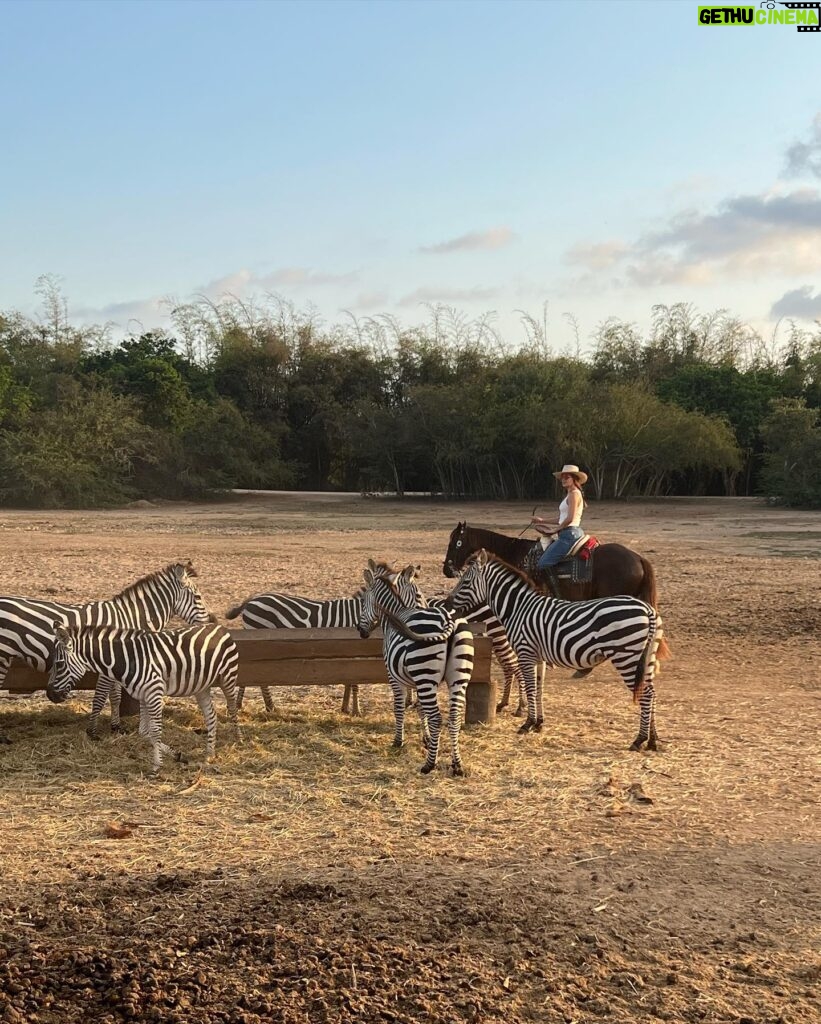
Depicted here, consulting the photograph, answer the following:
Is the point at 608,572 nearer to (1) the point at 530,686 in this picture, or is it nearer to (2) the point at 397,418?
(1) the point at 530,686

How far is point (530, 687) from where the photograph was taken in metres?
8.26

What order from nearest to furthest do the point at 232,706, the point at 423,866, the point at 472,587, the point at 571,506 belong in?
the point at 423,866 → the point at 232,706 → the point at 472,587 → the point at 571,506

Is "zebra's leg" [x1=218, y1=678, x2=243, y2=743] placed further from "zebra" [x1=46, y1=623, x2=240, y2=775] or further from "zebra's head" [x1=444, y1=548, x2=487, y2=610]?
"zebra's head" [x1=444, y1=548, x2=487, y2=610]

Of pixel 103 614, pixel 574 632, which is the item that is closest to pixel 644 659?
pixel 574 632

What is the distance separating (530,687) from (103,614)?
142 inches

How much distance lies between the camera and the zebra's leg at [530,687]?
822cm

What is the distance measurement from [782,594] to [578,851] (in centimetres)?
1104

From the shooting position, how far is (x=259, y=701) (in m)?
9.26

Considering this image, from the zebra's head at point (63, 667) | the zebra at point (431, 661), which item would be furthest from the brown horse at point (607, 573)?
the zebra's head at point (63, 667)

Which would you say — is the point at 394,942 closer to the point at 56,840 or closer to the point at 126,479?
the point at 56,840

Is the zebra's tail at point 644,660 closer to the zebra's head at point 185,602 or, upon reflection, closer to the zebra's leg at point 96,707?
the zebra's head at point 185,602

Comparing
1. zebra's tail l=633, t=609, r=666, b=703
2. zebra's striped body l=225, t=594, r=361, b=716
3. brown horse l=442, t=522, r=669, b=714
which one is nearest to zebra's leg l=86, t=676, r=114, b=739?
zebra's striped body l=225, t=594, r=361, b=716

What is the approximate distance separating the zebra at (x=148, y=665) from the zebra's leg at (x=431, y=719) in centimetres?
153

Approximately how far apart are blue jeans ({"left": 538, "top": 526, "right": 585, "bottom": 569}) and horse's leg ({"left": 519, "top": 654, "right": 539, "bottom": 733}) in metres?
2.79
